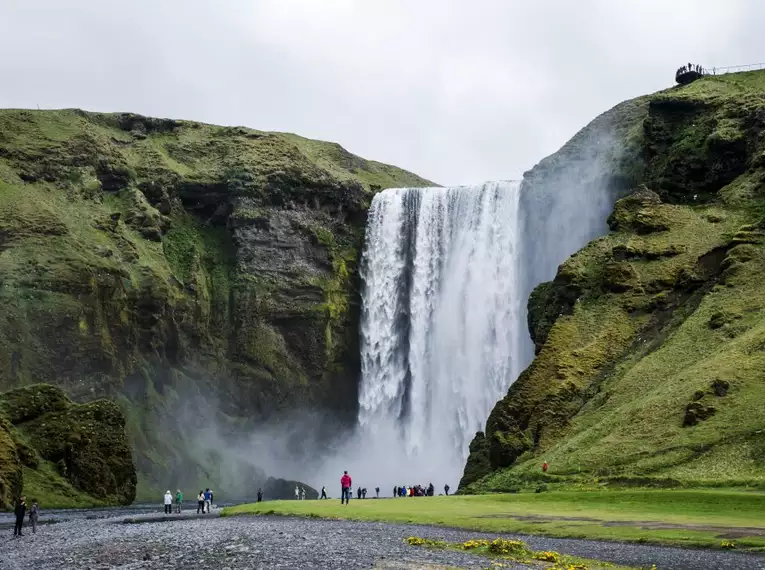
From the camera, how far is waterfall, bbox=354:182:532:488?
97.6 m

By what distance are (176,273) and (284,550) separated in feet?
291

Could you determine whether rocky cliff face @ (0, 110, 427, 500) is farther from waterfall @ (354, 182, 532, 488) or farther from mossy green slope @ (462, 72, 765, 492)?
mossy green slope @ (462, 72, 765, 492)

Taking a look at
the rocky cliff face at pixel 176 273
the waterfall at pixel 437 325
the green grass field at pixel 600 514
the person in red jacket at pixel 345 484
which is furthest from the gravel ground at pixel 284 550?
the rocky cliff face at pixel 176 273

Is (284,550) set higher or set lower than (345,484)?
lower

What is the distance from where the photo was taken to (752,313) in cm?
6012

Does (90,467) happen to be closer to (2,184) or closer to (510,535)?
(2,184)

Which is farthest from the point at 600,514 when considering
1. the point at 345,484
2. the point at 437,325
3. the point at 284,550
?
the point at 437,325

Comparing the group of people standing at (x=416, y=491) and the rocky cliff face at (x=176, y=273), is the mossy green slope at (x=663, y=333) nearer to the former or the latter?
the group of people standing at (x=416, y=491)

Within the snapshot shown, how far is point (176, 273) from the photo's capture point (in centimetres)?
11606

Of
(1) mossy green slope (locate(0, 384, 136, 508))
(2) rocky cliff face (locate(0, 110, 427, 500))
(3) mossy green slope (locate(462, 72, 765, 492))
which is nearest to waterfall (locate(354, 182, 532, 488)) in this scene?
(2) rocky cliff face (locate(0, 110, 427, 500))

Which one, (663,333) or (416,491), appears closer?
(663,333)

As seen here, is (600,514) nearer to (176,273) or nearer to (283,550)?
(283,550)

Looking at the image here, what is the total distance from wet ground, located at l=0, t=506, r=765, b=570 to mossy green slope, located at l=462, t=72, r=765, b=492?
1453 centimetres

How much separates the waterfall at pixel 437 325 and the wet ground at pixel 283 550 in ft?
180
